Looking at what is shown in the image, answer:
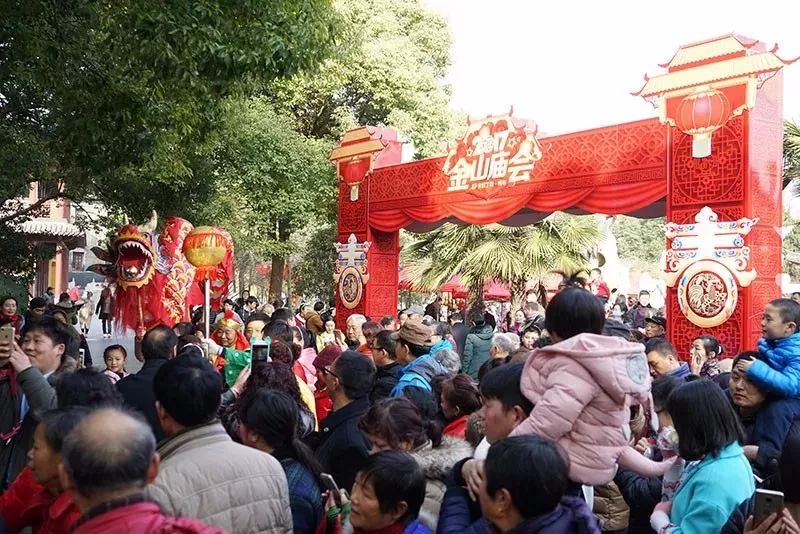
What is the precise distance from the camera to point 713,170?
9.45m

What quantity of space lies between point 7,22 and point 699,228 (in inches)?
284

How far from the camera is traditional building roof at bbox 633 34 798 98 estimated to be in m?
9.01

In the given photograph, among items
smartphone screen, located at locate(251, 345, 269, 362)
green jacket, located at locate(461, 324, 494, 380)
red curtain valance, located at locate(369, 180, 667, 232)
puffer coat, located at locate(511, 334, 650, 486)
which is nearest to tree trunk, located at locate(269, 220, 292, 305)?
red curtain valance, located at locate(369, 180, 667, 232)

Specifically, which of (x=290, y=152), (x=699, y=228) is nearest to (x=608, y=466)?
(x=699, y=228)

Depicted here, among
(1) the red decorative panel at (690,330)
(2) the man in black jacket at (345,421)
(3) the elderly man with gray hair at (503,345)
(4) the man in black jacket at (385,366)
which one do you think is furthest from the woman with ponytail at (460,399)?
(1) the red decorative panel at (690,330)

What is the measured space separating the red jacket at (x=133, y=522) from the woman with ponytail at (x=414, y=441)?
1.21 meters

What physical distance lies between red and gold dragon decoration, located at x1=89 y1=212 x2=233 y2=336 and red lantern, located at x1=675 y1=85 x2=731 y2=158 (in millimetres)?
5500

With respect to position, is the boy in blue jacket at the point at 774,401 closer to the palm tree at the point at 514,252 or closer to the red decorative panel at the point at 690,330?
the red decorative panel at the point at 690,330

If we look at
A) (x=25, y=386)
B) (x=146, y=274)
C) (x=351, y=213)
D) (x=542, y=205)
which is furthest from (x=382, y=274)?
(x=25, y=386)

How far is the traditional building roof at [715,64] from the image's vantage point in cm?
901

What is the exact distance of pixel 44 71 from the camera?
24.3 feet

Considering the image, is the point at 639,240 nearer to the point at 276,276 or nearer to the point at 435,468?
the point at 276,276

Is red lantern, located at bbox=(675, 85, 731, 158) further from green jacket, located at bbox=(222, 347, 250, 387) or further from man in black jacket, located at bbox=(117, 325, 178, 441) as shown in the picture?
man in black jacket, located at bbox=(117, 325, 178, 441)

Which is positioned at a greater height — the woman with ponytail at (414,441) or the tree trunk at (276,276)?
the tree trunk at (276,276)
